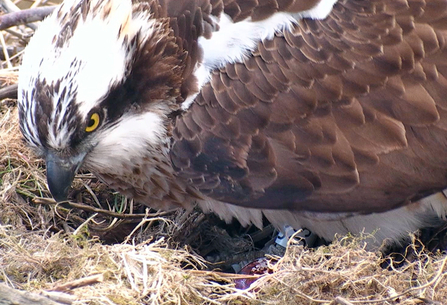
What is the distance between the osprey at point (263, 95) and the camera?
122 inches

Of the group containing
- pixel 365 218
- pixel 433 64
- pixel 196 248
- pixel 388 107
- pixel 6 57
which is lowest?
pixel 196 248

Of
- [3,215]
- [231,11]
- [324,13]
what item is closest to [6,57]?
[3,215]

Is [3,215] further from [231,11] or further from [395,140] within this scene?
[395,140]

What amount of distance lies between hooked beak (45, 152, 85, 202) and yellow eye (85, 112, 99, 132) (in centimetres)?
18

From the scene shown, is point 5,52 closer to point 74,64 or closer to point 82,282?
point 74,64

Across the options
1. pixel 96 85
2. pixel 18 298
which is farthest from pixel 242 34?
pixel 18 298

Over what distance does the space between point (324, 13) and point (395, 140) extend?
693 millimetres

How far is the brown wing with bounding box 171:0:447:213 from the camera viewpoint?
10.2ft

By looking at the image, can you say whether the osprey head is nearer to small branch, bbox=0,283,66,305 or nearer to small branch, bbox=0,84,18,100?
small branch, bbox=0,283,66,305

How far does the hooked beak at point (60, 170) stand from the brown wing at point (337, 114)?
59 centimetres

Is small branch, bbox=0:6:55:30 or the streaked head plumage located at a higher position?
the streaked head plumage

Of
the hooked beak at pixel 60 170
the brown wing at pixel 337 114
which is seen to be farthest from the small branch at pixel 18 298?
the brown wing at pixel 337 114

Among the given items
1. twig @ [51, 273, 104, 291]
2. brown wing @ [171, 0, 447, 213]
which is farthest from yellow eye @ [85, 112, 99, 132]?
twig @ [51, 273, 104, 291]

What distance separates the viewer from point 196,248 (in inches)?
155
